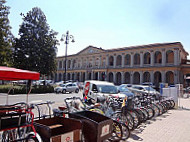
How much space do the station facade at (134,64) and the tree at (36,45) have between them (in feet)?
83.1

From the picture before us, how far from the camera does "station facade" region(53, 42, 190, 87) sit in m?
39.9

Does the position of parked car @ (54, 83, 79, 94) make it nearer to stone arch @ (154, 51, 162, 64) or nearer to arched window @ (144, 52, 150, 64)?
arched window @ (144, 52, 150, 64)

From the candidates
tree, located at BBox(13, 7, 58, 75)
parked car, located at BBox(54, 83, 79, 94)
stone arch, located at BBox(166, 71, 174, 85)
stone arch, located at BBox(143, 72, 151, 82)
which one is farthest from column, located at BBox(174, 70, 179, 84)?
tree, located at BBox(13, 7, 58, 75)

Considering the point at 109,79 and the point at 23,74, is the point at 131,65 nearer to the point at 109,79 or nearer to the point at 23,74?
the point at 109,79

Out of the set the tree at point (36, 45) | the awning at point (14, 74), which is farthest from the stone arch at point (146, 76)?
the awning at point (14, 74)

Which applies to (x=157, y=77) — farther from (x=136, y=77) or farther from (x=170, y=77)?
(x=136, y=77)

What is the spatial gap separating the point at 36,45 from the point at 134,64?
97.5ft

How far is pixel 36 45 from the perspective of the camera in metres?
26.4

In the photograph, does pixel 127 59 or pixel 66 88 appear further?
pixel 127 59

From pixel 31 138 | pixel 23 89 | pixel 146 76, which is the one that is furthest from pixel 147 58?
pixel 31 138

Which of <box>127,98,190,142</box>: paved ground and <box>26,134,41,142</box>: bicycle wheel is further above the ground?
<box>26,134,41,142</box>: bicycle wheel

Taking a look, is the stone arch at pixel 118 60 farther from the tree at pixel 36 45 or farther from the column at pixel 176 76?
the tree at pixel 36 45

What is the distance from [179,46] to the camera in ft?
129

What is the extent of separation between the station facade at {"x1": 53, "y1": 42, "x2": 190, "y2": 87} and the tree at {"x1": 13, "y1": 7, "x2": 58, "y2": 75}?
2533 cm
